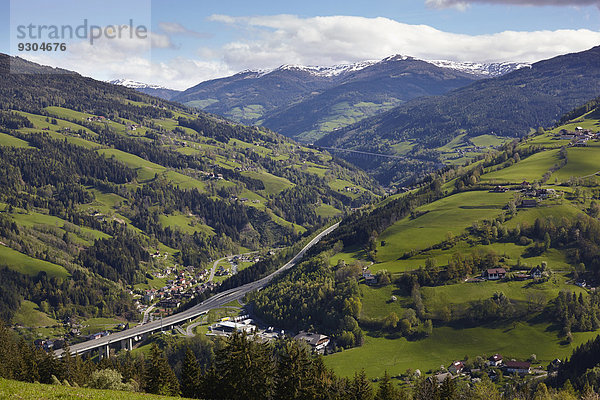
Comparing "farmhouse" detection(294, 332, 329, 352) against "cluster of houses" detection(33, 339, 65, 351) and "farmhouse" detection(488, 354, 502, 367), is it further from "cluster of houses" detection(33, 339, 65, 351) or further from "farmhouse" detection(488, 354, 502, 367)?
"cluster of houses" detection(33, 339, 65, 351)

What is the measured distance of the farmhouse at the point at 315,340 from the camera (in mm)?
129375

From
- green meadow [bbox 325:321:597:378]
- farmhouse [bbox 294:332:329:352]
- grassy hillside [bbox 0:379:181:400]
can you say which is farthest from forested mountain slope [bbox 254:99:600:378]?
grassy hillside [bbox 0:379:181:400]

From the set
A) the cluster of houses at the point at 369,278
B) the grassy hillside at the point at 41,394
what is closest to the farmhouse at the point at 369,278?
the cluster of houses at the point at 369,278

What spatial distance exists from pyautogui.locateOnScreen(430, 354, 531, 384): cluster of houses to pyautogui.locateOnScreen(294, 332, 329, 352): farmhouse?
3171 cm

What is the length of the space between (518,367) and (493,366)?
5117 mm

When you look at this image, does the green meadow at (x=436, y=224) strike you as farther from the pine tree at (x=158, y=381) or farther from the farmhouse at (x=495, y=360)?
the pine tree at (x=158, y=381)

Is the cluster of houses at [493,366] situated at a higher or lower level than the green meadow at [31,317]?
higher

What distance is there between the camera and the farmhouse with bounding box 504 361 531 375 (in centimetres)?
10675

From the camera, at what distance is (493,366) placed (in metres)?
111

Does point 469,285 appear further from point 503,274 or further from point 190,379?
point 190,379

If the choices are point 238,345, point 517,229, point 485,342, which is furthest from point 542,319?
point 238,345

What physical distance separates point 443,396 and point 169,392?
119 feet

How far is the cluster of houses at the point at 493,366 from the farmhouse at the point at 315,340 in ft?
104

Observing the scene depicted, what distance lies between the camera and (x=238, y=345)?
60.1m
